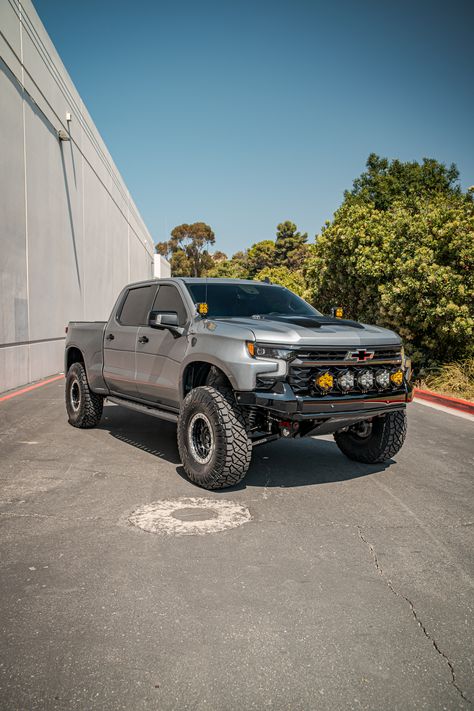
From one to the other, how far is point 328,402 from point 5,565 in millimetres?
2794

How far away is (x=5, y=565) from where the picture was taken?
3781 millimetres

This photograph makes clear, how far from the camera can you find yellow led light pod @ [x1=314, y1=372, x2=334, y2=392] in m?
5.23

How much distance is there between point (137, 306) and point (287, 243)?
2928 inches

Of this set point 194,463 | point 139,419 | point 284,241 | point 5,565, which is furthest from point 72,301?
point 284,241

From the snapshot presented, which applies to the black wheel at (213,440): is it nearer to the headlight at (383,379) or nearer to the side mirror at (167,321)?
the side mirror at (167,321)

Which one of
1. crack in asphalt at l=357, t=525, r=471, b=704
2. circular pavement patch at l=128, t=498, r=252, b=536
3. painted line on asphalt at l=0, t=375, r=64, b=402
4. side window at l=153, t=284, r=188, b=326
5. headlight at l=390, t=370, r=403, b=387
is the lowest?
painted line on asphalt at l=0, t=375, r=64, b=402

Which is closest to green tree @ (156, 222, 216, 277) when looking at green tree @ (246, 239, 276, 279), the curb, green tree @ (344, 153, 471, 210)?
green tree @ (246, 239, 276, 279)

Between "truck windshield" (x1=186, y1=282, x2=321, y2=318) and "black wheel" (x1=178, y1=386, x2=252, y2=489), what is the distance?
3.67 feet

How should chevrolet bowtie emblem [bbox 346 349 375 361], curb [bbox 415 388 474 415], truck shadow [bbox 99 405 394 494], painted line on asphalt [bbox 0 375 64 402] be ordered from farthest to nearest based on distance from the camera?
painted line on asphalt [bbox 0 375 64 402]
curb [bbox 415 388 474 415]
truck shadow [bbox 99 405 394 494]
chevrolet bowtie emblem [bbox 346 349 375 361]

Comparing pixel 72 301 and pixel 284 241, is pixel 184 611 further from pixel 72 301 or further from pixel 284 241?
pixel 284 241

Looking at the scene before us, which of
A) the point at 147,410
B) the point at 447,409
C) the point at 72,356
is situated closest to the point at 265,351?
the point at 147,410

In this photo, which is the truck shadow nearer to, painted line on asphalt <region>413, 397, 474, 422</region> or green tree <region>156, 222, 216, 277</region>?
painted line on asphalt <region>413, 397, 474, 422</region>

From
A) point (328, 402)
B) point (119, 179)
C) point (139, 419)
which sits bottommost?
point (139, 419)

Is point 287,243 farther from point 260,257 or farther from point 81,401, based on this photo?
point 81,401
